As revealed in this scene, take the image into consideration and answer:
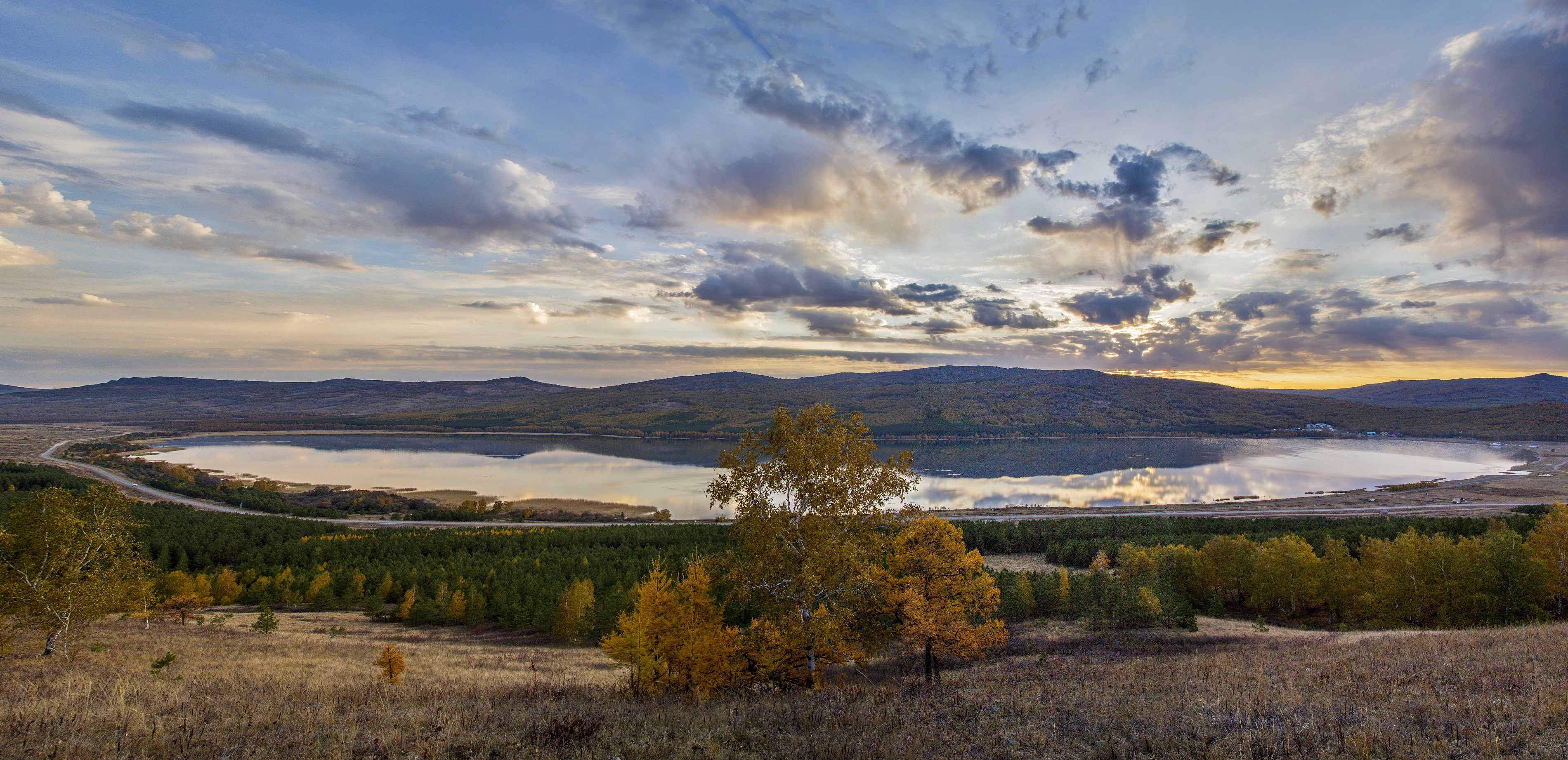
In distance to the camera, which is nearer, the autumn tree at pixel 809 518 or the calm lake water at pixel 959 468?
the autumn tree at pixel 809 518

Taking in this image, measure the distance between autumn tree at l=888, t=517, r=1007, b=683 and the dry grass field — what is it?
9.16 feet

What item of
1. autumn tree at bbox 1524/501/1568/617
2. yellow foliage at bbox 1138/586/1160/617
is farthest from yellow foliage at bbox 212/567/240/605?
autumn tree at bbox 1524/501/1568/617

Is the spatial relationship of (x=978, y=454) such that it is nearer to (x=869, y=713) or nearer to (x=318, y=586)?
(x=318, y=586)

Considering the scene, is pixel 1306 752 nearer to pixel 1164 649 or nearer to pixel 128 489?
pixel 1164 649

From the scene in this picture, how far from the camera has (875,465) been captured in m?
14.4

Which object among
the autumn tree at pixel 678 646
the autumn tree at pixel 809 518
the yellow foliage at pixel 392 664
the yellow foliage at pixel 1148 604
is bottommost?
the yellow foliage at pixel 1148 604

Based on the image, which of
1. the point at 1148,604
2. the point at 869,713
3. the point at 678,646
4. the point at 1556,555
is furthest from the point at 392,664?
the point at 1556,555

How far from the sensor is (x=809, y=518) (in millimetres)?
13828

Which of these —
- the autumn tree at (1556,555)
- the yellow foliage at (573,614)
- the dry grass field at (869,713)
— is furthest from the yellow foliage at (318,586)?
the autumn tree at (1556,555)

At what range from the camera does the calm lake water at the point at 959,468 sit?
100m

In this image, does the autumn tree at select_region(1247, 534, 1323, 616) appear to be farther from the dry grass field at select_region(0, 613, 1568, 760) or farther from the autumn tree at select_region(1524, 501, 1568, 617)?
the dry grass field at select_region(0, 613, 1568, 760)

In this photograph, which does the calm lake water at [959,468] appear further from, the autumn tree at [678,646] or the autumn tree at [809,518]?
the autumn tree at [809,518]

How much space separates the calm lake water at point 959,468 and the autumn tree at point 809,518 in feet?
221

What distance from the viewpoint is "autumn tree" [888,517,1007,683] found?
1922 cm
